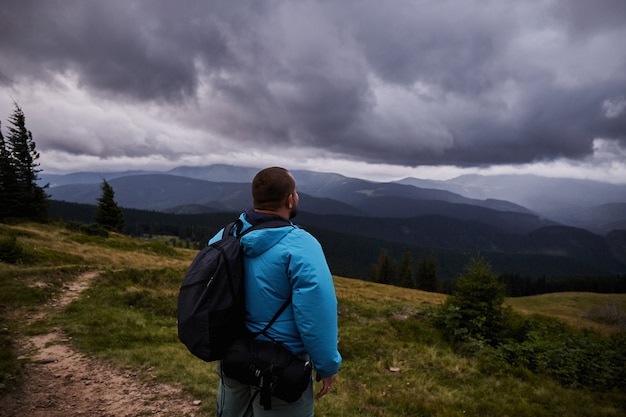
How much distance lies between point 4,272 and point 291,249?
52.7 feet

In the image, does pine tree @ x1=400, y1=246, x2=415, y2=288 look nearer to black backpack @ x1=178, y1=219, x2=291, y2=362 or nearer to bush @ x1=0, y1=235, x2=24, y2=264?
bush @ x1=0, y1=235, x2=24, y2=264

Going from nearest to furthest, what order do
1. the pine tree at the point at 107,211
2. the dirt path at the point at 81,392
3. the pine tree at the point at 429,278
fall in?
the dirt path at the point at 81,392
the pine tree at the point at 107,211
the pine tree at the point at 429,278

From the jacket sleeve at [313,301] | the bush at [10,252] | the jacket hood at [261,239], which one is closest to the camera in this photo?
the jacket sleeve at [313,301]

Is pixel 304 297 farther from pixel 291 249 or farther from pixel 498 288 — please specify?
pixel 498 288

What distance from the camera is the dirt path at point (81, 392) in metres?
5.84

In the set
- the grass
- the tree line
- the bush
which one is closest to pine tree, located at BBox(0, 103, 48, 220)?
the tree line

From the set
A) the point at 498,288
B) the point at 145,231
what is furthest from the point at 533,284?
the point at 145,231

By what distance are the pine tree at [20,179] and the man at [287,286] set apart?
46.2m

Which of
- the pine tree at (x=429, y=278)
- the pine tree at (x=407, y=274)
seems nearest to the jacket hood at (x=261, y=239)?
the pine tree at (x=407, y=274)

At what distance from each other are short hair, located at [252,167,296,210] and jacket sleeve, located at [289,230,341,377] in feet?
1.43

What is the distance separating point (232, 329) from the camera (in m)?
3.00

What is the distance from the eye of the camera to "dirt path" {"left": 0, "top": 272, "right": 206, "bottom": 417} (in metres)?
5.84

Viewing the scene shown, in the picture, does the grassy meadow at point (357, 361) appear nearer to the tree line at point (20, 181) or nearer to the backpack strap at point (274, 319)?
the backpack strap at point (274, 319)

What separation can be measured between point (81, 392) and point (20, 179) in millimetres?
43859
